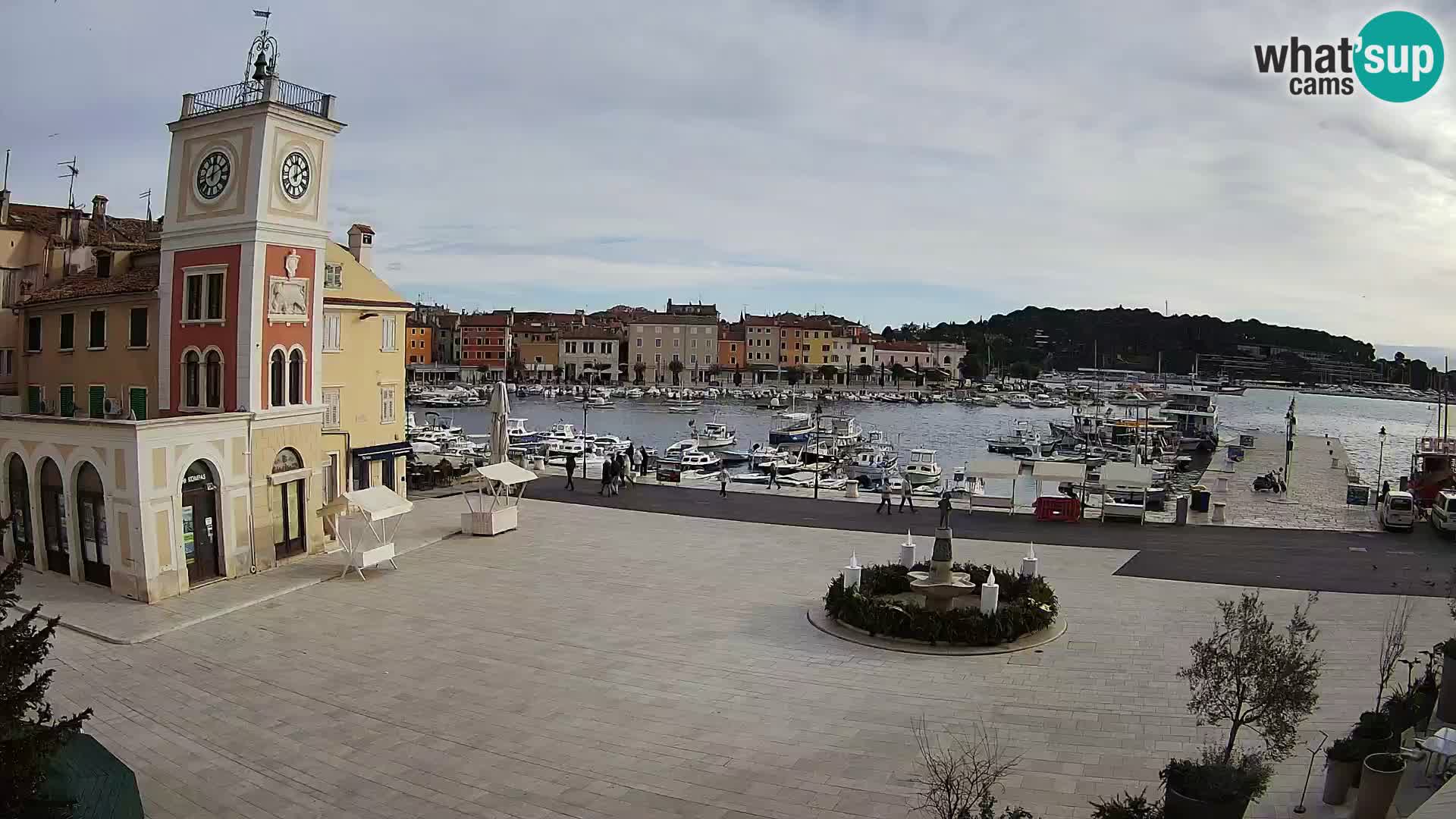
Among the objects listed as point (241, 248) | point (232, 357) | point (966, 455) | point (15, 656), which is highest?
point (241, 248)

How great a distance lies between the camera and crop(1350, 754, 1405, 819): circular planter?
21.4 feet

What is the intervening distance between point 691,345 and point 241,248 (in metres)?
108

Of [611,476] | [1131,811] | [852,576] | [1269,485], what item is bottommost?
[1269,485]

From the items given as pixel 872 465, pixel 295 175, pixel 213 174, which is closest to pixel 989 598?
pixel 295 175

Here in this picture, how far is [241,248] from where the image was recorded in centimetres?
1714

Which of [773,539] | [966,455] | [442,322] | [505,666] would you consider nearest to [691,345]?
[442,322]

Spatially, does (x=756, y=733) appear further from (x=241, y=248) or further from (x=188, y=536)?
(x=241, y=248)

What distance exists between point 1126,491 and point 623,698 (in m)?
18.5

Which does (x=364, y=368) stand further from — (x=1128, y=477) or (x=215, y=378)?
(x=1128, y=477)

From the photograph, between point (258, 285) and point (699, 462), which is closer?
point (258, 285)

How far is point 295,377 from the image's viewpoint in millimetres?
18062

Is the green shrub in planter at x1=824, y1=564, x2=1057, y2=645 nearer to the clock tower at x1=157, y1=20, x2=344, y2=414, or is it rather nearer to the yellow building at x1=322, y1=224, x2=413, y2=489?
the clock tower at x1=157, y1=20, x2=344, y2=414

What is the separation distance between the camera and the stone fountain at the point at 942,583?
12.9m

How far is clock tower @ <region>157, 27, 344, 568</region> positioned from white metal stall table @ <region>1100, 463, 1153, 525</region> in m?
17.4
